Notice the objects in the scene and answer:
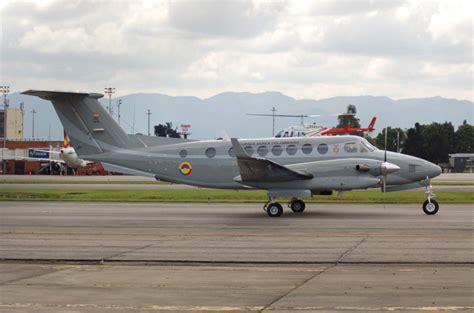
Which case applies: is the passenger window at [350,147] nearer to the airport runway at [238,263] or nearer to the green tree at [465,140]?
Answer: the airport runway at [238,263]

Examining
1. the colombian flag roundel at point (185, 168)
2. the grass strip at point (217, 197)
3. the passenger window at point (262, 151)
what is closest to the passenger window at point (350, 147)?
the passenger window at point (262, 151)

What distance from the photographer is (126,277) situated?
1409 cm

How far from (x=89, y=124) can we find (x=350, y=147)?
10485 mm

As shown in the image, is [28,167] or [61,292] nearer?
[61,292]

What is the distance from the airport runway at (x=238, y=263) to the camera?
37.9 feet

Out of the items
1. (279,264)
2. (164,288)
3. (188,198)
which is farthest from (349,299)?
(188,198)

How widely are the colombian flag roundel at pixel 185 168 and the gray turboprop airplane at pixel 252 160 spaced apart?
0.08 feet

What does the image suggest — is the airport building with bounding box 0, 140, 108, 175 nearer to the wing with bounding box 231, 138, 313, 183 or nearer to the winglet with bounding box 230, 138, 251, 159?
the wing with bounding box 231, 138, 313, 183

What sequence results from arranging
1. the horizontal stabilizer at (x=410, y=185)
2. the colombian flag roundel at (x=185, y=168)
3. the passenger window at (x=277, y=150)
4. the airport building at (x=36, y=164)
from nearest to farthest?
the horizontal stabilizer at (x=410, y=185) < the passenger window at (x=277, y=150) < the colombian flag roundel at (x=185, y=168) < the airport building at (x=36, y=164)

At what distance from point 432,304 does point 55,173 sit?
99.8m

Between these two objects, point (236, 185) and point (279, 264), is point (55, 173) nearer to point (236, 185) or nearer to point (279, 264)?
point (236, 185)

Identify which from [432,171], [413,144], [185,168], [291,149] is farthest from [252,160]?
[413,144]

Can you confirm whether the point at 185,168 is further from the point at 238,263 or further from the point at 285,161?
the point at 238,263

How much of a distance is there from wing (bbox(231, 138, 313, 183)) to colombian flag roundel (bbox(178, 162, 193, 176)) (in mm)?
2605
